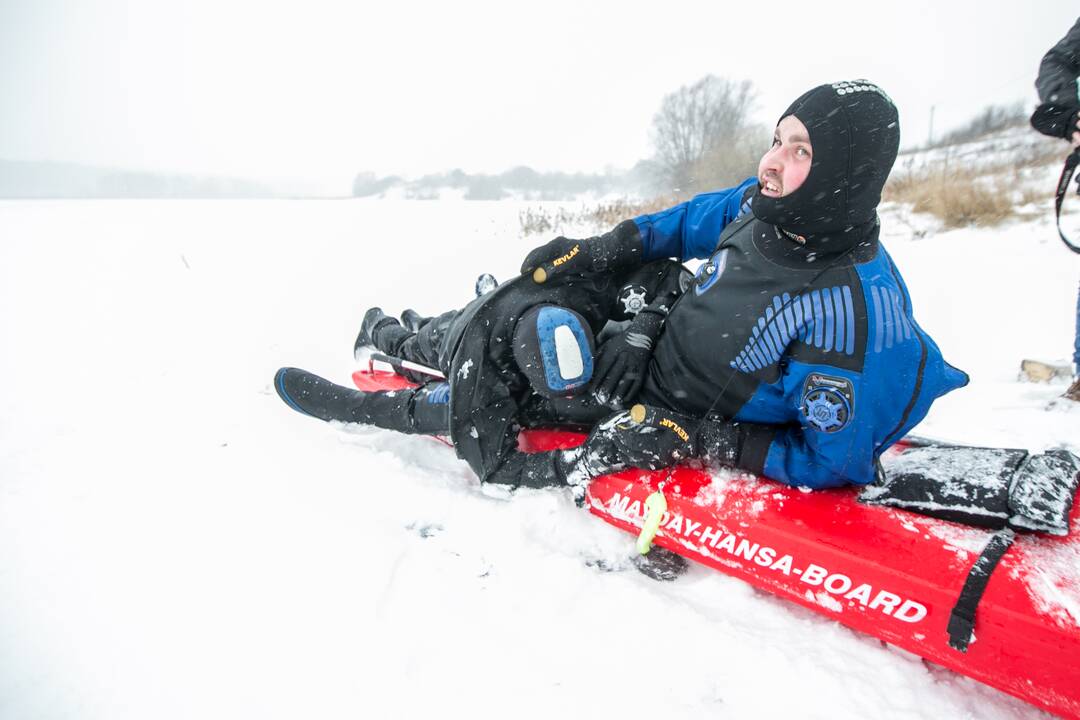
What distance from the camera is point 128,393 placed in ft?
10.7

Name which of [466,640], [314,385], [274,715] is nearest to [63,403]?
[314,385]

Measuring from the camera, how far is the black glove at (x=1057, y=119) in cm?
220

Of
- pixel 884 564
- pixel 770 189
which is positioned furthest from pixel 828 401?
pixel 770 189

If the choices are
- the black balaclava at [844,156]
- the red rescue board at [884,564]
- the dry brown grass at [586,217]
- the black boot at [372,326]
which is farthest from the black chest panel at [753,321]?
the dry brown grass at [586,217]

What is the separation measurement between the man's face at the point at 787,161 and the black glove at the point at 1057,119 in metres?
1.55

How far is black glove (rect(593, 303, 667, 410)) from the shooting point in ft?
7.29

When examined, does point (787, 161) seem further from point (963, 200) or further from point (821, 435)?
point (963, 200)

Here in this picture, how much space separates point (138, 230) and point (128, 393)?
6831mm

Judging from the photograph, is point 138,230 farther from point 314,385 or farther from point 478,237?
point 314,385

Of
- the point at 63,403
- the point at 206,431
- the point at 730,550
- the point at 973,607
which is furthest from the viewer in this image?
the point at 63,403

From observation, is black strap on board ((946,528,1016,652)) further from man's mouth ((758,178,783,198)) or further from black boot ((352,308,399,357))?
black boot ((352,308,399,357))

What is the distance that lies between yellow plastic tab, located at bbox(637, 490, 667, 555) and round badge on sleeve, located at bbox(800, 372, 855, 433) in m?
0.60

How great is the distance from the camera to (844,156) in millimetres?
1503

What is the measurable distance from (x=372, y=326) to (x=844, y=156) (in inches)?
122
